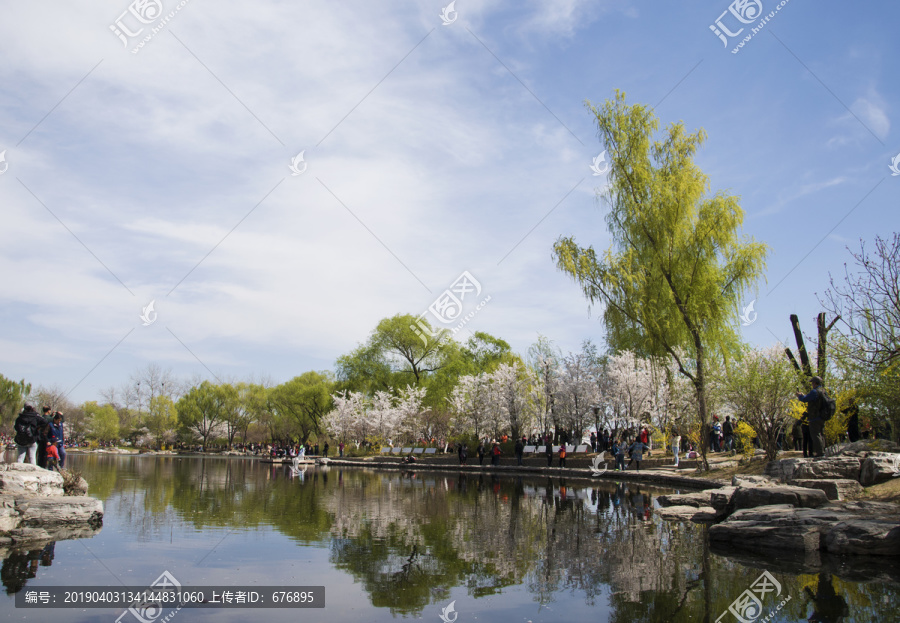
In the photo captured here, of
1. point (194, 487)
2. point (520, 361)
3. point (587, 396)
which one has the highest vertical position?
point (520, 361)

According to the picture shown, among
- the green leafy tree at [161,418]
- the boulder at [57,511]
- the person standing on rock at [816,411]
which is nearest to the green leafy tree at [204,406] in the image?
the green leafy tree at [161,418]

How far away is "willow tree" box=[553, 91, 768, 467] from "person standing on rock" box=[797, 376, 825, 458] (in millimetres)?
6623

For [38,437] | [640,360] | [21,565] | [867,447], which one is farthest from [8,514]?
[640,360]

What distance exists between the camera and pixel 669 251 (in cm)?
2355

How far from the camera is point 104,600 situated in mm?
7203

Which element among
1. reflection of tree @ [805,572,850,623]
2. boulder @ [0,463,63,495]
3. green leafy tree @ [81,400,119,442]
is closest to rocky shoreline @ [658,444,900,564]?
reflection of tree @ [805,572,850,623]

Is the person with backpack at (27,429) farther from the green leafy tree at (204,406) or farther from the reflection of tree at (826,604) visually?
the green leafy tree at (204,406)

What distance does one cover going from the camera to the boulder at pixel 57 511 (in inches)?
471

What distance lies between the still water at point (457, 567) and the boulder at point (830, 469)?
3593 millimetres

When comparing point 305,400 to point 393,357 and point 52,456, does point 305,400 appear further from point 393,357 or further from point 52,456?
point 52,456

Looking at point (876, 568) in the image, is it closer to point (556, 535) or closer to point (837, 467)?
point (556, 535)

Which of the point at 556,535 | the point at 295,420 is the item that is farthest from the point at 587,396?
the point at 295,420

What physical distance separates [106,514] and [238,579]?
25.3ft

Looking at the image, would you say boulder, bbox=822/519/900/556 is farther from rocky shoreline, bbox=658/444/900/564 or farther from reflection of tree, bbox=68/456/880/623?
reflection of tree, bbox=68/456/880/623
